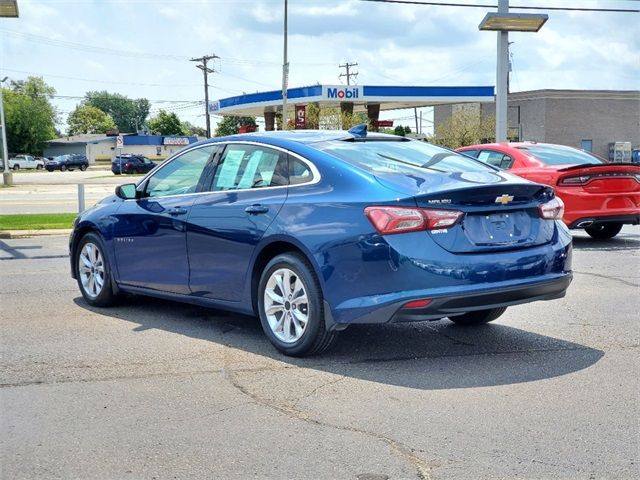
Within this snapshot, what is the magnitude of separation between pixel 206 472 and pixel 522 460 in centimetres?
151

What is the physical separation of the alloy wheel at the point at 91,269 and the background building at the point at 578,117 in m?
53.8

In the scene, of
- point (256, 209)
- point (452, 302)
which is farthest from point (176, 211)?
point (452, 302)

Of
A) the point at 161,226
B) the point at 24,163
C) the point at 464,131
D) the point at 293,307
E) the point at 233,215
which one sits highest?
the point at 464,131

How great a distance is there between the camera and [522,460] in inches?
144

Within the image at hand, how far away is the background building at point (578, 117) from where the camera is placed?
193 ft

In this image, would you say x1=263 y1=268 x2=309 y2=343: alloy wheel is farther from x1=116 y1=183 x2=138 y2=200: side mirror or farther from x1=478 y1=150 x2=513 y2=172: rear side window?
x1=478 y1=150 x2=513 y2=172: rear side window

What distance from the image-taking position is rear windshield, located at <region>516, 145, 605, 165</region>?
11664 millimetres

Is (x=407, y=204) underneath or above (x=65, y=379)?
above

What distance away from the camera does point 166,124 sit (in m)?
144

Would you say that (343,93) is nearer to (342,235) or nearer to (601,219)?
(601,219)

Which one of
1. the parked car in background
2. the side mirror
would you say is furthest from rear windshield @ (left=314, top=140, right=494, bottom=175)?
the parked car in background

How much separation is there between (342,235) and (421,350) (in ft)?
3.94

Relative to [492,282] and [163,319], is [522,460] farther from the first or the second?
[163,319]

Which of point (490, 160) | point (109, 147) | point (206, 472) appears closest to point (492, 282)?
point (206, 472)
